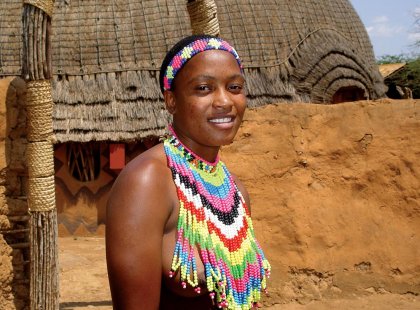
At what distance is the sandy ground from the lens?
4988 millimetres

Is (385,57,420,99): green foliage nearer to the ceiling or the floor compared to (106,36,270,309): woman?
nearer to the ceiling

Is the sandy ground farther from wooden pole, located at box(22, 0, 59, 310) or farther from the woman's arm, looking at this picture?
the woman's arm

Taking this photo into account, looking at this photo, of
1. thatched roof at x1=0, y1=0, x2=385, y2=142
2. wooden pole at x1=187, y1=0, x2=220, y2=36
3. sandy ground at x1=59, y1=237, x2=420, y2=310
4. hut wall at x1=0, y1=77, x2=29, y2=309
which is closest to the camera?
hut wall at x1=0, y1=77, x2=29, y2=309

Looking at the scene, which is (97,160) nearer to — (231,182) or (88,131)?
(88,131)

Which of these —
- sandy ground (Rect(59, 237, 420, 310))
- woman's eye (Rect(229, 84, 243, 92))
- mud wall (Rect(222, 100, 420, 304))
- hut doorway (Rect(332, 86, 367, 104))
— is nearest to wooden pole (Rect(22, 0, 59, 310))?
sandy ground (Rect(59, 237, 420, 310))

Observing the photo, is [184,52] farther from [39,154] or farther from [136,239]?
[39,154]

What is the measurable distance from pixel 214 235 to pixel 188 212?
0.12 m

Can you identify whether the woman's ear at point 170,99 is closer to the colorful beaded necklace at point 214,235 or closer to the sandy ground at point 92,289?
the colorful beaded necklace at point 214,235

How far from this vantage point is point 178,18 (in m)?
10.0

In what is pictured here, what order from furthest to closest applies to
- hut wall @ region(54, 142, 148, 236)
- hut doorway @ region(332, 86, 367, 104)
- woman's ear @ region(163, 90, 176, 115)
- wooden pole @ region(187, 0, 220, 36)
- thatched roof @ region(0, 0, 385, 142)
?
hut doorway @ region(332, 86, 367, 104)
hut wall @ region(54, 142, 148, 236)
thatched roof @ region(0, 0, 385, 142)
wooden pole @ region(187, 0, 220, 36)
woman's ear @ region(163, 90, 176, 115)

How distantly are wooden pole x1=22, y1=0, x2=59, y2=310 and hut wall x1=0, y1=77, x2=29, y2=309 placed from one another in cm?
10

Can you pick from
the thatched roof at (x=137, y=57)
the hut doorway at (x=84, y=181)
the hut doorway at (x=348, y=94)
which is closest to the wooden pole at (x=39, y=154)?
the thatched roof at (x=137, y=57)

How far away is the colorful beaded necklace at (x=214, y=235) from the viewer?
1.67 m

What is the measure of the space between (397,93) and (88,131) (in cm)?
1244
